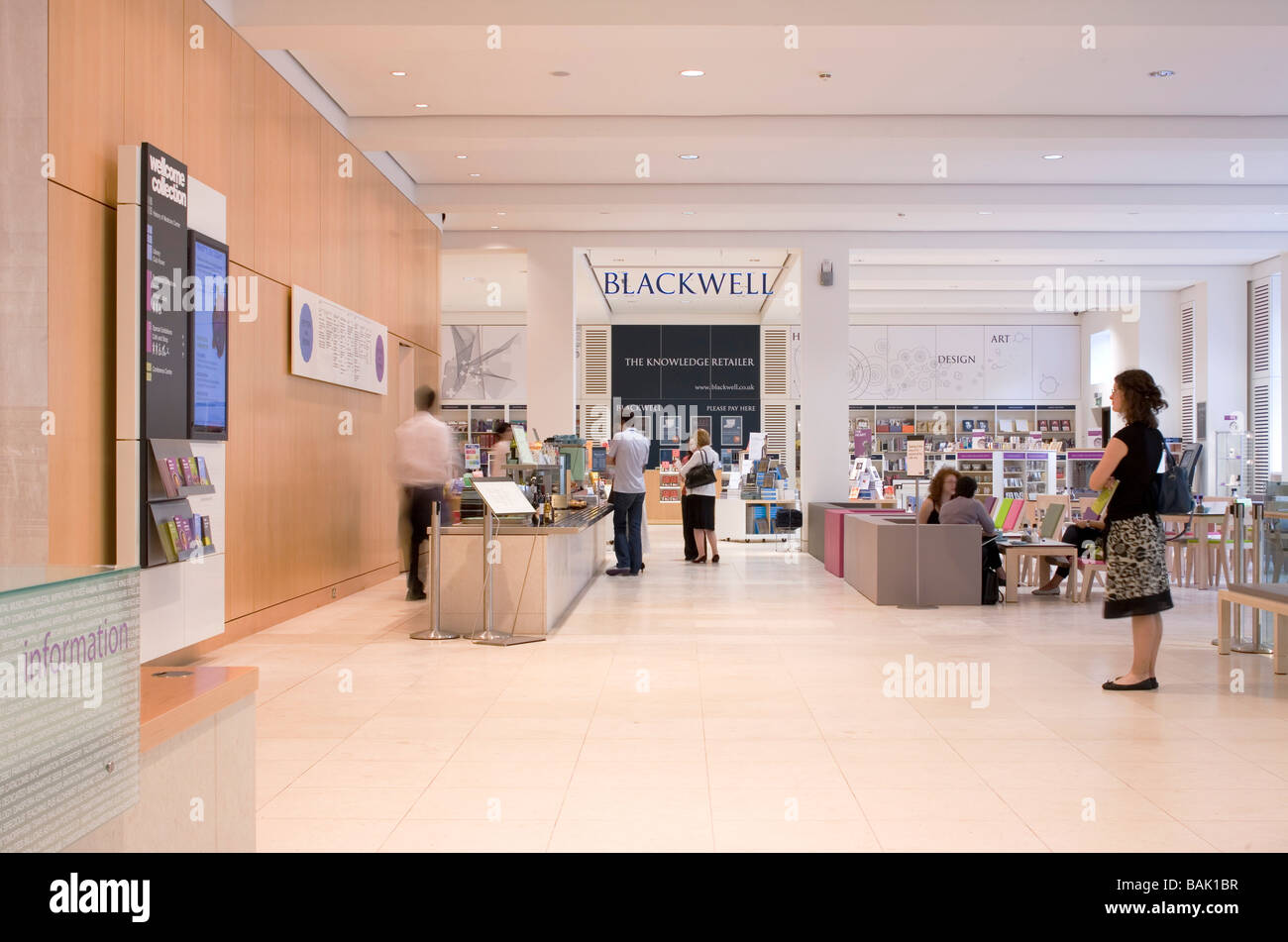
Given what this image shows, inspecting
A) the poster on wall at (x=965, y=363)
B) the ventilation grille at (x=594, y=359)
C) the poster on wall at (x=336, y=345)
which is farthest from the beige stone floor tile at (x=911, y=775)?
the ventilation grille at (x=594, y=359)

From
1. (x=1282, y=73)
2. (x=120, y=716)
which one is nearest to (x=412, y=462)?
(x=120, y=716)

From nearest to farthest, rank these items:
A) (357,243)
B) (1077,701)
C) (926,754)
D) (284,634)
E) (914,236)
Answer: (926,754), (1077,701), (284,634), (357,243), (914,236)

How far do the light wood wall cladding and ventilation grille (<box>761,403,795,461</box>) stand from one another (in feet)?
34.0

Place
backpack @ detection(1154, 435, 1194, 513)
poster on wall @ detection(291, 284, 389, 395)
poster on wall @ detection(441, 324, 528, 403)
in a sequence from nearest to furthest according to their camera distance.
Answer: poster on wall @ detection(291, 284, 389, 395) < backpack @ detection(1154, 435, 1194, 513) < poster on wall @ detection(441, 324, 528, 403)

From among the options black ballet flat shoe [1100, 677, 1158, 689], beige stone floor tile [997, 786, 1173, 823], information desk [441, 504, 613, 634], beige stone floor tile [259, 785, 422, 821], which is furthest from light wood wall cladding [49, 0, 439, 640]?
black ballet flat shoe [1100, 677, 1158, 689]

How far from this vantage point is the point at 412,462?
318 inches

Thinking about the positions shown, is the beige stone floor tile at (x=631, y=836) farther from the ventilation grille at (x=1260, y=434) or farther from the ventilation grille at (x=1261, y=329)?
the ventilation grille at (x=1261, y=329)

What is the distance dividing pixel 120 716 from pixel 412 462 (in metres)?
6.47

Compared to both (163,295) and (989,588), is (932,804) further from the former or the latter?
(989,588)

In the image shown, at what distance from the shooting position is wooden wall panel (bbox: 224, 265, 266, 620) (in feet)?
20.6

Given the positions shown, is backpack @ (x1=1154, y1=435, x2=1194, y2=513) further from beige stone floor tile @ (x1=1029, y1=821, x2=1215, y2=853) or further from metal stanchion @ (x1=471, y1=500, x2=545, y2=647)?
beige stone floor tile @ (x1=1029, y1=821, x2=1215, y2=853)

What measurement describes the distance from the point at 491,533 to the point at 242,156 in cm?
280

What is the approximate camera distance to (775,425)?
20.5 meters

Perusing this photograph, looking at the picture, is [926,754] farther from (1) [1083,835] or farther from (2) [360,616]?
(2) [360,616]
